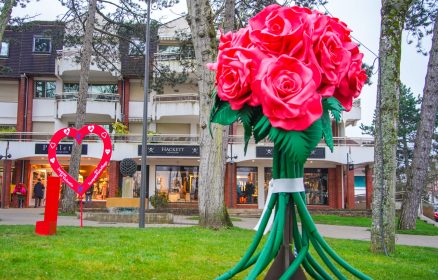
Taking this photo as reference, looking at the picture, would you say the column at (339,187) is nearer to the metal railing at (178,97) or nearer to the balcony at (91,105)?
the metal railing at (178,97)

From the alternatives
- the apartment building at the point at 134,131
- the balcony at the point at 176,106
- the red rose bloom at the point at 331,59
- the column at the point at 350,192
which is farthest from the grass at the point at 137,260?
the column at the point at 350,192

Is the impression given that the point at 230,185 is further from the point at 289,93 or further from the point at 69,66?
the point at 289,93

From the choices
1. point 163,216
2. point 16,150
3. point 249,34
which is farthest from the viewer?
point 16,150

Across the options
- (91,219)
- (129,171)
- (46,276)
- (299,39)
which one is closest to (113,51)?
(129,171)

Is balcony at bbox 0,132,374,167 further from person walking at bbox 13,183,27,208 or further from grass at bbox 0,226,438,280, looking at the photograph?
grass at bbox 0,226,438,280

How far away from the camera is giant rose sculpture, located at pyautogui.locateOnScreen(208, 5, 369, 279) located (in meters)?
2.28

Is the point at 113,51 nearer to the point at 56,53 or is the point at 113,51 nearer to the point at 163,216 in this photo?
the point at 56,53

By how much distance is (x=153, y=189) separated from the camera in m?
32.0

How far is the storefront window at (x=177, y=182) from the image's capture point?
106 feet

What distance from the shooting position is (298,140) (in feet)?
7.47

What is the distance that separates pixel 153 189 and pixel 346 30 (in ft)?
98.9

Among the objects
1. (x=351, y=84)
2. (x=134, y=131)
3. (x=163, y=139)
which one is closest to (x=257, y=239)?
(x=351, y=84)

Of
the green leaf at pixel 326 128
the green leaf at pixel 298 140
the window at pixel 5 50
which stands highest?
the window at pixel 5 50

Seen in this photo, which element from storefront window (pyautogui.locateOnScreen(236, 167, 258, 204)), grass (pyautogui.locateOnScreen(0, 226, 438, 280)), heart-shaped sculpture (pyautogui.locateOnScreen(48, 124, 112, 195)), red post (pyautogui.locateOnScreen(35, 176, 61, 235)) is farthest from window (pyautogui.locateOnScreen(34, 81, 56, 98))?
grass (pyautogui.locateOnScreen(0, 226, 438, 280))
